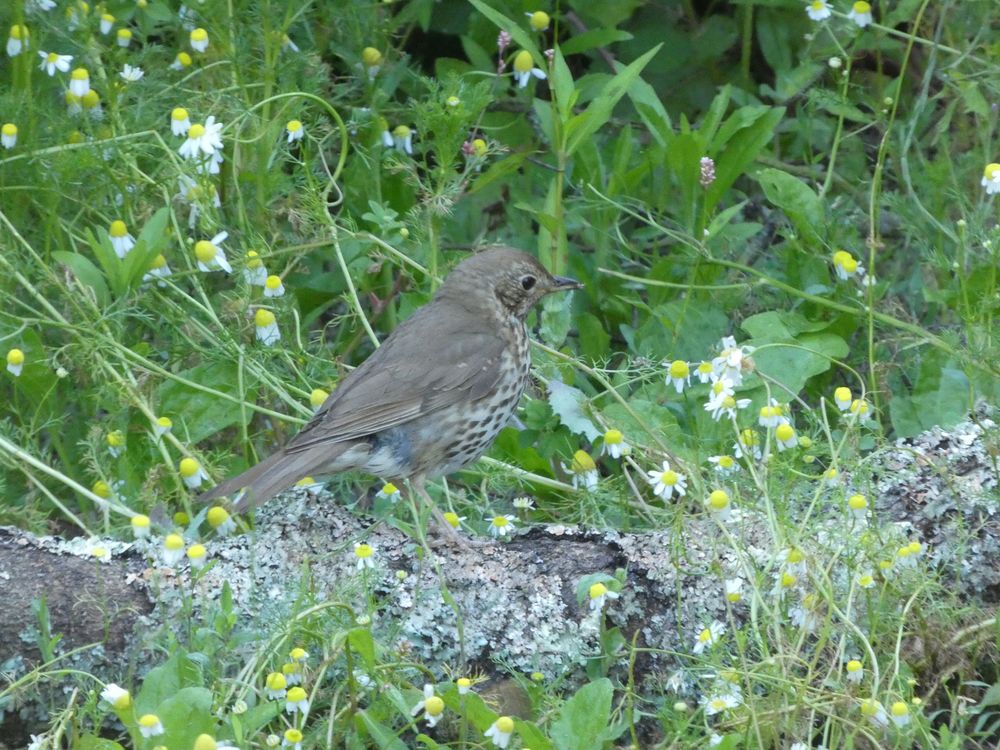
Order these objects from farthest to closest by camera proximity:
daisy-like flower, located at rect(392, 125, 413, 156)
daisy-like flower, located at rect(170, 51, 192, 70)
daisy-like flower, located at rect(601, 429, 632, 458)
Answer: daisy-like flower, located at rect(392, 125, 413, 156), daisy-like flower, located at rect(170, 51, 192, 70), daisy-like flower, located at rect(601, 429, 632, 458)

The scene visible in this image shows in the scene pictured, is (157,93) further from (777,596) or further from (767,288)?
(777,596)

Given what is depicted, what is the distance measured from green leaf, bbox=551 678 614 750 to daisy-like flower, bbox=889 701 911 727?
64 centimetres

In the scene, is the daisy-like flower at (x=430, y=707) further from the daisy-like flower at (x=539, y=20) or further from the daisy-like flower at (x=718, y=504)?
the daisy-like flower at (x=539, y=20)

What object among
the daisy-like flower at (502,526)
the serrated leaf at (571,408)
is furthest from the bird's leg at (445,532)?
the serrated leaf at (571,408)

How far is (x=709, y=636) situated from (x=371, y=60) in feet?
11.0

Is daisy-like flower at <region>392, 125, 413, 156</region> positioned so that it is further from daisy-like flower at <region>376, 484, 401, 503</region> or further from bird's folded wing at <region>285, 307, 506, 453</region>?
daisy-like flower at <region>376, 484, 401, 503</region>

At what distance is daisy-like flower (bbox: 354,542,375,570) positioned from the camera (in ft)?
12.9

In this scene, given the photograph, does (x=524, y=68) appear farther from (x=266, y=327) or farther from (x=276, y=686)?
(x=276, y=686)

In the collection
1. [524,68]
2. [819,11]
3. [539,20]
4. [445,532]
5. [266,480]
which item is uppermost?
[819,11]

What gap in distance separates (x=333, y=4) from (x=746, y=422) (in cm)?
252

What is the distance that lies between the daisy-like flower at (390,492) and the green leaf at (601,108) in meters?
1.43

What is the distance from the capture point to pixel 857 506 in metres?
3.67

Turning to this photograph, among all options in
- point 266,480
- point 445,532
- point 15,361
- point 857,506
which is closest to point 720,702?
point 857,506

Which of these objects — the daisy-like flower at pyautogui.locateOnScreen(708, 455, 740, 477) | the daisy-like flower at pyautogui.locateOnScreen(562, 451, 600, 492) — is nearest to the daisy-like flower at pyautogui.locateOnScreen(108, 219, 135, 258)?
the daisy-like flower at pyautogui.locateOnScreen(562, 451, 600, 492)
